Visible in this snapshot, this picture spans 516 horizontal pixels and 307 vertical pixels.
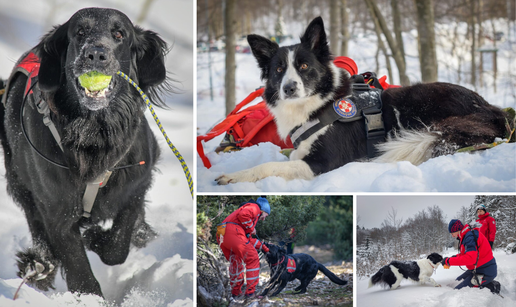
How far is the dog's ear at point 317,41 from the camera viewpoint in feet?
8.68

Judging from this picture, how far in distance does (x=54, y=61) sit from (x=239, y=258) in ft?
5.13

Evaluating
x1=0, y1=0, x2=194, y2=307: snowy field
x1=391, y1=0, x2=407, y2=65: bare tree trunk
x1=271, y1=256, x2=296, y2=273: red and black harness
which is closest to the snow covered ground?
x1=271, y1=256, x2=296, y2=273: red and black harness

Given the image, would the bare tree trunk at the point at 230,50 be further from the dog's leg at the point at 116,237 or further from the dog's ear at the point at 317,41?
the dog's leg at the point at 116,237

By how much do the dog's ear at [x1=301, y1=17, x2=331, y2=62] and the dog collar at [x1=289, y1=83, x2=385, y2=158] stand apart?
339mm

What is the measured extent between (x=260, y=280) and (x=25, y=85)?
191 cm

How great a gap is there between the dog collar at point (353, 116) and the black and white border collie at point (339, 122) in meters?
0.03

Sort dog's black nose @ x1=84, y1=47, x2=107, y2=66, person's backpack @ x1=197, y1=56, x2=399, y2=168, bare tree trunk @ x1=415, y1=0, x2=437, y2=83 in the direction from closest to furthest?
dog's black nose @ x1=84, y1=47, x2=107, y2=66, person's backpack @ x1=197, y1=56, x2=399, y2=168, bare tree trunk @ x1=415, y1=0, x2=437, y2=83

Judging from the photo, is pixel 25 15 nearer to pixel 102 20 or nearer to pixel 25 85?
pixel 25 85

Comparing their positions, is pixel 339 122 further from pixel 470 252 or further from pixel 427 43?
pixel 427 43

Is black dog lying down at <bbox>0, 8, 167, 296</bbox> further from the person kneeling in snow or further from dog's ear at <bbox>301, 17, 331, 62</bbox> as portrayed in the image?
the person kneeling in snow

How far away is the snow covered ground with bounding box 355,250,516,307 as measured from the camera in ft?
7.78

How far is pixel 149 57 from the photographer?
95.3 inches

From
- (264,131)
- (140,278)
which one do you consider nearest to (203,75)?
(264,131)

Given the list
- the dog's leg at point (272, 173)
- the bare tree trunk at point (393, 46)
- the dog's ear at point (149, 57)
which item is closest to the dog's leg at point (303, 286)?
the dog's leg at point (272, 173)
